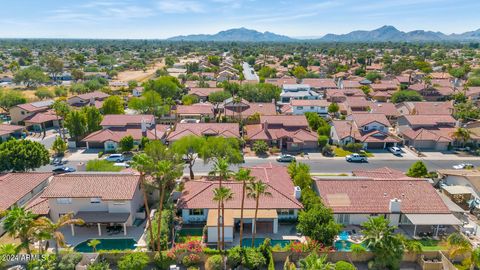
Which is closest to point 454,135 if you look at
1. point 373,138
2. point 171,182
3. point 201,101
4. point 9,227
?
point 373,138

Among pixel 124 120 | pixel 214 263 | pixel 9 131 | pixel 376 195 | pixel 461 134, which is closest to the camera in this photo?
pixel 214 263

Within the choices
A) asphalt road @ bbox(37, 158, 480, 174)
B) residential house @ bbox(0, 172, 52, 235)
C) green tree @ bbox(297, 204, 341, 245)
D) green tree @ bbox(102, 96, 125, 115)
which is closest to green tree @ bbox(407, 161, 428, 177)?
→ asphalt road @ bbox(37, 158, 480, 174)

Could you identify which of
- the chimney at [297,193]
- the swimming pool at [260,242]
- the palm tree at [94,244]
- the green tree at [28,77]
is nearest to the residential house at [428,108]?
the chimney at [297,193]

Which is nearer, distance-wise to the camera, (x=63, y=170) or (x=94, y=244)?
(x=94, y=244)

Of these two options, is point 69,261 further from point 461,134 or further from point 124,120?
point 461,134

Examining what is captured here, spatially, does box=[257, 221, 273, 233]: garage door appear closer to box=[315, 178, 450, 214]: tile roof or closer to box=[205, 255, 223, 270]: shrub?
box=[315, 178, 450, 214]: tile roof

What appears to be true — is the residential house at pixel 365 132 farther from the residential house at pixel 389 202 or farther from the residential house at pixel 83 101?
the residential house at pixel 83 101

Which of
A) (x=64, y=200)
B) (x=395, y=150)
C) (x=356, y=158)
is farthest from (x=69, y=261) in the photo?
(x=395, y=150)

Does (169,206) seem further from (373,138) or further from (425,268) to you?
(373,138)
